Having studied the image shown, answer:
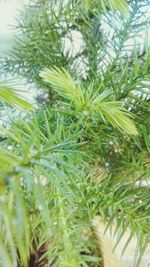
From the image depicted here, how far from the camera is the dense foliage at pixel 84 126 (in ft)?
0.94

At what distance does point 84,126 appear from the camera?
1.06 feet

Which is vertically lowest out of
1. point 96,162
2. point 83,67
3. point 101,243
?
point 101,243

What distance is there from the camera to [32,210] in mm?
345

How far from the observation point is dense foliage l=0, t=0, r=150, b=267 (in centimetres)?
Result: 29

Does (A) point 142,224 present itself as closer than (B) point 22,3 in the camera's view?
Yes

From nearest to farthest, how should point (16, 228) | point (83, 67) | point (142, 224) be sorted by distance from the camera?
point (16, 228)
point (142, 224)
point (83, 67)

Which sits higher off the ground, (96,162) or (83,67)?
(83,67)

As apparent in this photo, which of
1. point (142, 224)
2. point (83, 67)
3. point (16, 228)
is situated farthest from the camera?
point (83, 67)

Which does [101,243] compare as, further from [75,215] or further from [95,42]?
[95,42]

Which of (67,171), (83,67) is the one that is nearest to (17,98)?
(67,171)

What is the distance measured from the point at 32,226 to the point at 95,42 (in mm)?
207

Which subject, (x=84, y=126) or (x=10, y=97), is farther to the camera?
(x=84, y=126)

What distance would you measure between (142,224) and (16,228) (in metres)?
0.19

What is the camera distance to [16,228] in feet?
0.44
